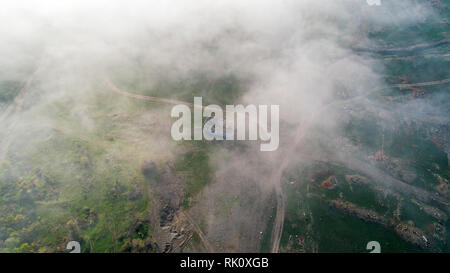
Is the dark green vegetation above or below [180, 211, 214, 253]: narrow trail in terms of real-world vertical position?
above

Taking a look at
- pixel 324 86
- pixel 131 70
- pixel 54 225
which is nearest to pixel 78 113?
pixel 131 70

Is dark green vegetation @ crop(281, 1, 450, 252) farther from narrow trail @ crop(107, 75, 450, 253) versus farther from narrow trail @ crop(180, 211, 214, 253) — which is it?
narrow trail @ crop(180, 211, 214, 253)

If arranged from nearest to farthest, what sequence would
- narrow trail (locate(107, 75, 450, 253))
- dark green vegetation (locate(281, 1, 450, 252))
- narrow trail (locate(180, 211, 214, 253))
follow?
narrow trail (locate(180, 211, 214, 253)) < dark green vegetation (locate(281, 1, 450, 252)) < narrow trail (locate(107, 75, 450, 253))

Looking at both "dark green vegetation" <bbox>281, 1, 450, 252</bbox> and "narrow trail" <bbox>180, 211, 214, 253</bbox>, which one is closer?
"narrow trail" <bbox>180, 211, 214, 253</bbox>

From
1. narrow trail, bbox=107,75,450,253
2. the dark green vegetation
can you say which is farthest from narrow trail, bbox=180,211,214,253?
the dark green vegetation

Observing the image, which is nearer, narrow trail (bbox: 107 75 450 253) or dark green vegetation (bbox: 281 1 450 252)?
dark green vegetation (bbox: 281 1 450 252)

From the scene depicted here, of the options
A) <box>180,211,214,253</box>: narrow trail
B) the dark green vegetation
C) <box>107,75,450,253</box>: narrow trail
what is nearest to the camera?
<box>180,211,214,253</box>: narrow trail

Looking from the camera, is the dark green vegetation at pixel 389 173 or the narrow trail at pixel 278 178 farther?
the narrow trail at pixel 278 178

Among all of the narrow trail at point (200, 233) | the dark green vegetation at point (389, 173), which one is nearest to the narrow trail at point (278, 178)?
the narrow trail at point (200, 233)

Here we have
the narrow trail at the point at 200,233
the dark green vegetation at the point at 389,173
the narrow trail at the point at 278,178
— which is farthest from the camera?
the narrow trail at the point at 278,178

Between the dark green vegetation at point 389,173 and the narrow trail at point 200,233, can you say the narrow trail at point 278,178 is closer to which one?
the narrow trail at point 200,233

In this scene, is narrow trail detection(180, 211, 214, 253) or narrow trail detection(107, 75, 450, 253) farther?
narrow trail detection(107, 75, 450, 253)
